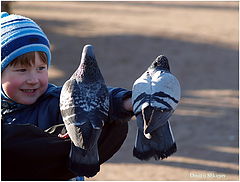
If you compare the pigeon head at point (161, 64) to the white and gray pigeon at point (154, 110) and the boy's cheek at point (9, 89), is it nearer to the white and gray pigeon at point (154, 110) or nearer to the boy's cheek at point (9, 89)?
the white and gray pigeon at point (154, 110)

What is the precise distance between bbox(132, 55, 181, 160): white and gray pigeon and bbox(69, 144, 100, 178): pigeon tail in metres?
0.14

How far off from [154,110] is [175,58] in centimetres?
690

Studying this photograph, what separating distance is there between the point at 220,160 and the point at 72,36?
5.76 meters

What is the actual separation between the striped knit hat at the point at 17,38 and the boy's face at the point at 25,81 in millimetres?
44

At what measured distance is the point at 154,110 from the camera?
1.65 meters

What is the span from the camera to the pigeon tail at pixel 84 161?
5.63 ft

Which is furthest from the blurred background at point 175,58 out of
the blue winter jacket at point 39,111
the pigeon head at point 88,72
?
the pigeon head at point 88,72

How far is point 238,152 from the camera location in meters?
5.15

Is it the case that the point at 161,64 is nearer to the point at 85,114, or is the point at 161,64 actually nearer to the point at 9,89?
the point at 85,114

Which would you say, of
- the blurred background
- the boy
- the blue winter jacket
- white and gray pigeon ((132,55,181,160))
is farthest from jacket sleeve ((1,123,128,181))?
the blurred background

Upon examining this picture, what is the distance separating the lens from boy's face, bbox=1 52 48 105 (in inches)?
84.1

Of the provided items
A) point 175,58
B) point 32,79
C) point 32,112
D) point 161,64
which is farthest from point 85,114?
point 175,58

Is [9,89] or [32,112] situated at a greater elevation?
[9,89]

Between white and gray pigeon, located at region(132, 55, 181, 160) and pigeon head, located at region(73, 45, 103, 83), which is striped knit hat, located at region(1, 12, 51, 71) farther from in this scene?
white and gray pigeon, located at region(132, 55, 181, 160)
